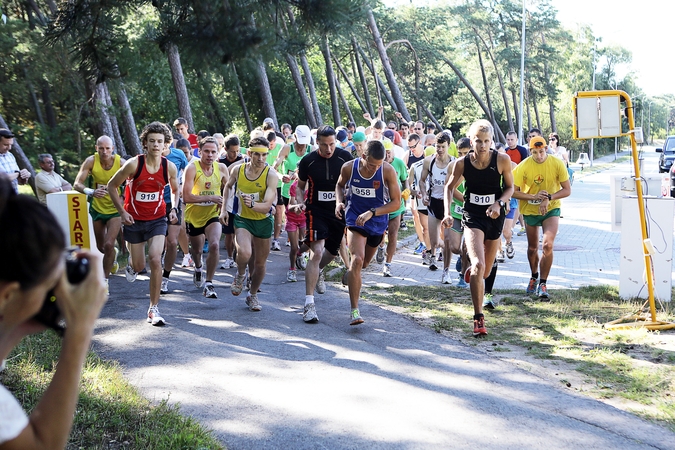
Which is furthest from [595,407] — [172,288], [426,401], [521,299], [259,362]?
[172,288]

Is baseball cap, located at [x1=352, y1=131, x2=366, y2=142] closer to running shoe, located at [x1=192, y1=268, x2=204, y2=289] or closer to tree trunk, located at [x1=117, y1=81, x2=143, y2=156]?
running shoe, located at [x1=192, y1=268, x2=204, y2=289]

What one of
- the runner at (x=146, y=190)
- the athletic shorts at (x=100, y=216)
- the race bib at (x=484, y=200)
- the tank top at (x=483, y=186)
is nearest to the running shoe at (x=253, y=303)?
the runner at (x=146, y=190)

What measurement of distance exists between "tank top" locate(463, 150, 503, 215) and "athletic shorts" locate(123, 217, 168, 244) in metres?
3.26

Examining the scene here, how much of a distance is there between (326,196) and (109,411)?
404 cm

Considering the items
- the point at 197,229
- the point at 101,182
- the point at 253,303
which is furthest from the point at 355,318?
the point at 101,182

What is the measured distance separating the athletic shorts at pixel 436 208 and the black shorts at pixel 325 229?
2526 millimetres

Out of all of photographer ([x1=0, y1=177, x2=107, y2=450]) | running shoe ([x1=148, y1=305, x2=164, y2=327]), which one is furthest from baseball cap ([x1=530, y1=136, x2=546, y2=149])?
photographer ([x1=0, y1=177, x2=107, y2=450])

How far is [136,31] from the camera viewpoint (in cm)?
652

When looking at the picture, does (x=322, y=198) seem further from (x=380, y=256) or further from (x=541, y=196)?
(x=380, y=256)

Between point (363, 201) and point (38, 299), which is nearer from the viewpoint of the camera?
point (38, 299)

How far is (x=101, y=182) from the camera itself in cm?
962

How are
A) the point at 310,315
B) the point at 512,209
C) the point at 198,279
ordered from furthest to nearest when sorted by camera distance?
the point at 512,209
the point at 198,279
the point at 310,315

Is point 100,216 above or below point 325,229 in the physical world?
above

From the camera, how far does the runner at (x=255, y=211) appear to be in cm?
843
